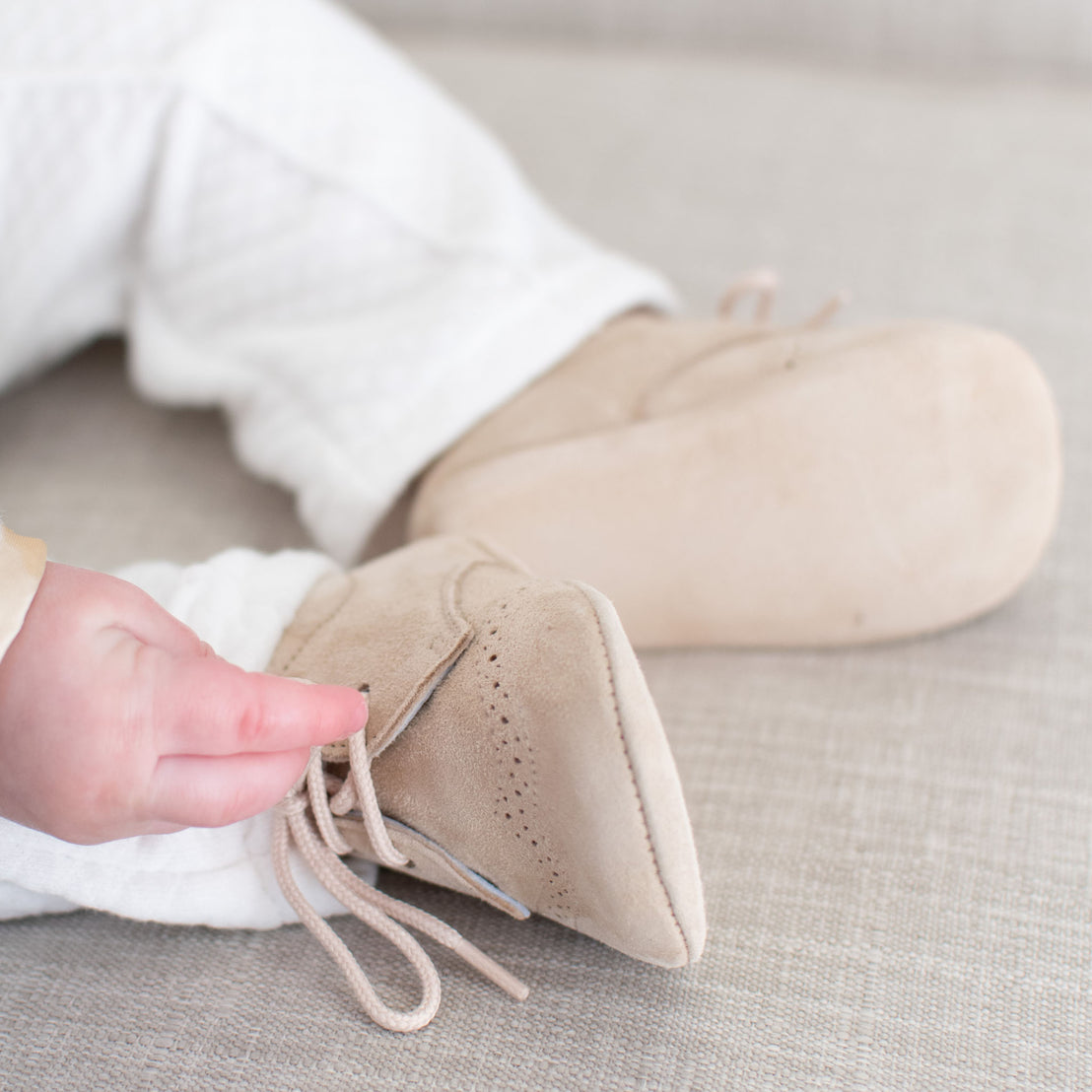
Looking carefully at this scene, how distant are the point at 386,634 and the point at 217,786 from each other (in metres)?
0.10

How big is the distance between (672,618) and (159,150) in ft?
1.36

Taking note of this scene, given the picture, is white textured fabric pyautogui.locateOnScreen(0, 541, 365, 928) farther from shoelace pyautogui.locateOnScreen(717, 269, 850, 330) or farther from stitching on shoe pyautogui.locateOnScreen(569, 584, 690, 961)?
shoelace pyautogui.locateOnScreen(717, 269, 850, 330)

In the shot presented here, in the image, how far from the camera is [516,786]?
0.41 metres

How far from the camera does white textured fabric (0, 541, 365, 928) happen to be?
0.44 m

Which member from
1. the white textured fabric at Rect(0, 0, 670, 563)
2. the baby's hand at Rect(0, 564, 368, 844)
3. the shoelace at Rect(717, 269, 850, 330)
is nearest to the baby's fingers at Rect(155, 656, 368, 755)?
the baby's hand at Rect(0, 564, 368, 844)

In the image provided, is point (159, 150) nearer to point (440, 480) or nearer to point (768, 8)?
point (440, 480)

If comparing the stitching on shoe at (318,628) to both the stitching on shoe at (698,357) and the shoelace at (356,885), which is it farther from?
the stitching on shoe at (698,357)

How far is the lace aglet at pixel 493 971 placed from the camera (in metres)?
0.43

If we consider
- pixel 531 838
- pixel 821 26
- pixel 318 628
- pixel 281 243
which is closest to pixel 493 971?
pixel 531 838

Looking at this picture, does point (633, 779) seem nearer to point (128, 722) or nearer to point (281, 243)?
point (128, 722)

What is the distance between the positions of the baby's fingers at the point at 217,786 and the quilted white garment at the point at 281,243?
24 centimetres

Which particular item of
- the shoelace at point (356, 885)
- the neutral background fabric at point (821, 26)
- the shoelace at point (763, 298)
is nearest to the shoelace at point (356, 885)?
the shoelace at point (356, 885)

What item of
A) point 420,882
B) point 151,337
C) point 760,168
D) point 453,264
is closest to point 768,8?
point 760,168

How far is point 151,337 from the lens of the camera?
0.69m
